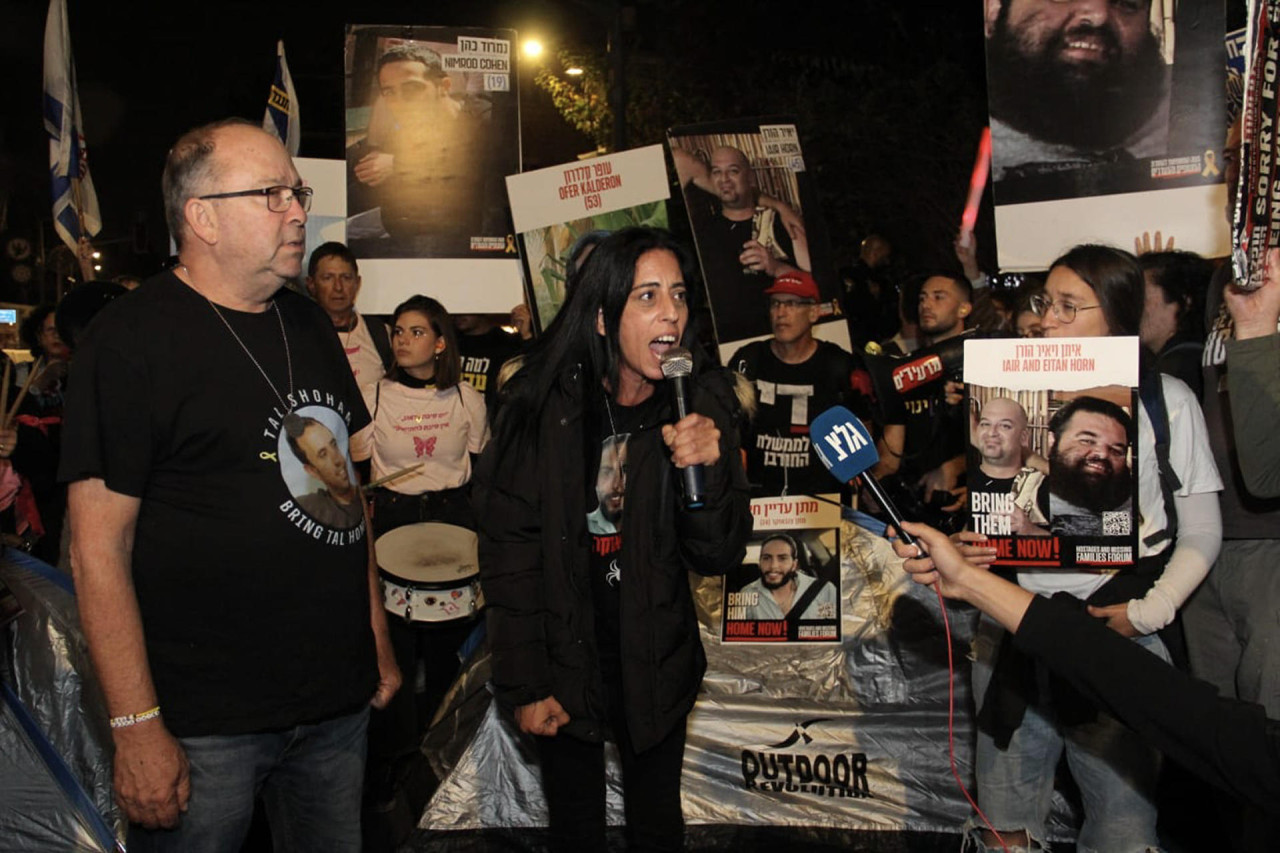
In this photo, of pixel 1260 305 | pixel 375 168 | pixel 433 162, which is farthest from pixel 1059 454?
pixel 375 168

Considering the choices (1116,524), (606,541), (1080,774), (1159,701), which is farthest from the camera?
(1080,774)

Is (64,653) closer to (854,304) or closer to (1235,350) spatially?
(1235,350)

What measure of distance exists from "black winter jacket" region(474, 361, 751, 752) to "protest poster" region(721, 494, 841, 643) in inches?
66.9

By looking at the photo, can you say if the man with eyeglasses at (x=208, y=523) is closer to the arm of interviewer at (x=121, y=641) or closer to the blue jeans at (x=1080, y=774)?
→ the arm of interviewer at (x=121, y=641)

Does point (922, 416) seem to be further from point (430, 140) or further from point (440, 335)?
point (430, 140)

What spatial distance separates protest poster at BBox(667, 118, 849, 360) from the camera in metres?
6.28

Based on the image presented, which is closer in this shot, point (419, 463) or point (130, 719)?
point (130, 719)

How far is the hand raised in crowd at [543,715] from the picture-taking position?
3.09 meters

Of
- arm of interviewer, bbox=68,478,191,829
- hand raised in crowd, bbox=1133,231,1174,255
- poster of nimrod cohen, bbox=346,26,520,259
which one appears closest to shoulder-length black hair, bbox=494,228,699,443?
arm of interviewer, bbox=68,478,191,829

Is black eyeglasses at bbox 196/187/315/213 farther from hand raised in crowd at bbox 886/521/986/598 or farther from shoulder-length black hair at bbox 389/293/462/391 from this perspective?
shoulder-length black hair at bbox 389/293/462/391

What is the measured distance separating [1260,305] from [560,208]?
3.66 metres

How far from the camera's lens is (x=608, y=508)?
321 cm

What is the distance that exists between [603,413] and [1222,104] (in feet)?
10.3

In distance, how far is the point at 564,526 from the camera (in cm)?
312
